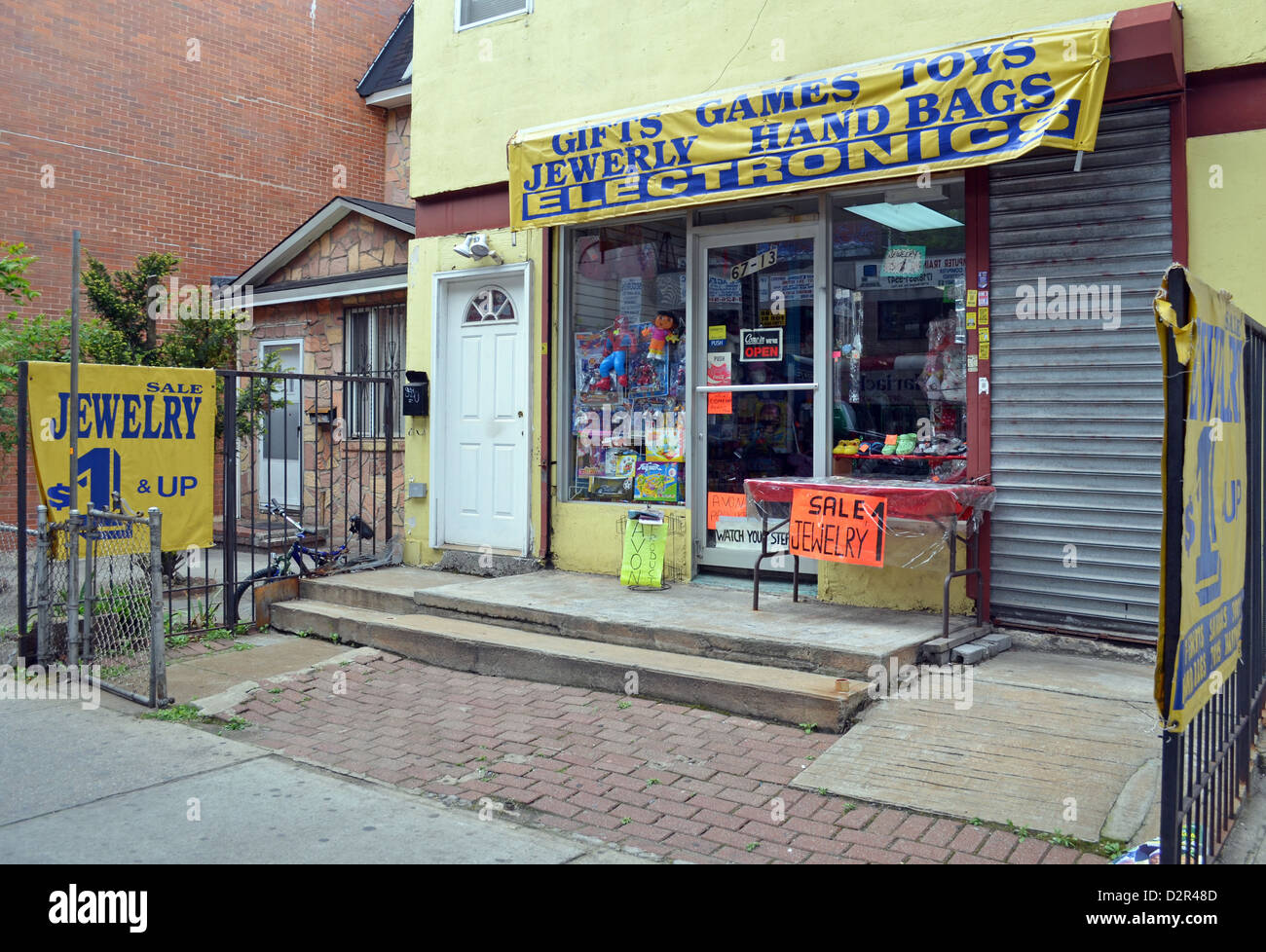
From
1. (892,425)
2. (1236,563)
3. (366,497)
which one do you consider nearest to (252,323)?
(366,497)

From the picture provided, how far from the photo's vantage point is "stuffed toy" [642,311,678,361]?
28.3 feet

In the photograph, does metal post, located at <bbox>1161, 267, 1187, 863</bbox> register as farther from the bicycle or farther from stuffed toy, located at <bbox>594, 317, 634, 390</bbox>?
the bicycle

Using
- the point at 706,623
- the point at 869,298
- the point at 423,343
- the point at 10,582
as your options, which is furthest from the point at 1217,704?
the point at 10,582

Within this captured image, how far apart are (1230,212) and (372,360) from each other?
29.7ft

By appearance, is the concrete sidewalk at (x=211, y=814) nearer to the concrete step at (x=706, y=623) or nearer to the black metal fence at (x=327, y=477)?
the concrete step at (x=706, y=623)

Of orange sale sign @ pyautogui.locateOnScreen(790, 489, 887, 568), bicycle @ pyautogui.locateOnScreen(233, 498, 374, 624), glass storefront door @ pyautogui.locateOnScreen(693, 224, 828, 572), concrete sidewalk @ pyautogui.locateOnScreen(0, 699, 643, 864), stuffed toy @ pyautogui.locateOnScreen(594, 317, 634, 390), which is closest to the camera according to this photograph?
concrete sidewalk @ pyautogui.locateOnScreen(0, 699, 643, 864)

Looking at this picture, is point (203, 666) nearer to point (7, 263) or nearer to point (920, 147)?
point (7, 263)

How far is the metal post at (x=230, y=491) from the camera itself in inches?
318

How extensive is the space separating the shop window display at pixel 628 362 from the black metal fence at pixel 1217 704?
4.74 metres

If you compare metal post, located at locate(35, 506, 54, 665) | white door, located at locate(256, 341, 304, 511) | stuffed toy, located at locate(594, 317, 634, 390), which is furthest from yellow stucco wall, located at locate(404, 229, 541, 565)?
metal post, located at locate(35, 506, 54, 665)

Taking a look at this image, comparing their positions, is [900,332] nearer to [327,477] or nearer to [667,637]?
[667,637]

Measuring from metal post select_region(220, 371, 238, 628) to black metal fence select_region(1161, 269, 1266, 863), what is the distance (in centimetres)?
674

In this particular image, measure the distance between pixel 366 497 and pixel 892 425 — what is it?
6.85m

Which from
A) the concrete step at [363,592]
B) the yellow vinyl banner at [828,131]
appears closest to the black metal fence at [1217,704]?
the yellow vinyl banner at [828,131]
